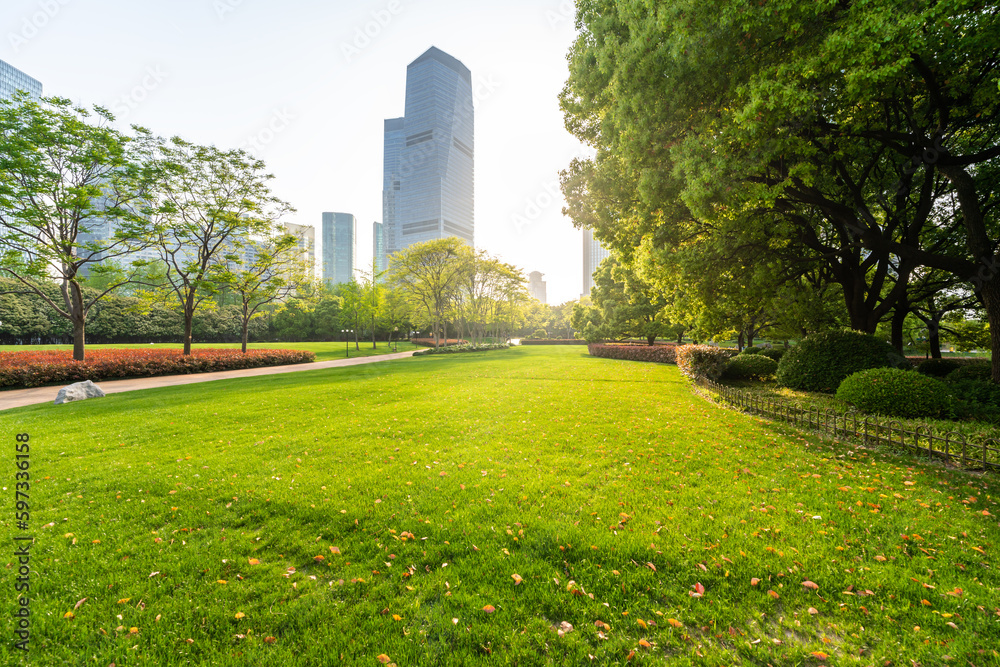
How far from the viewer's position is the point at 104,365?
15.9 meters

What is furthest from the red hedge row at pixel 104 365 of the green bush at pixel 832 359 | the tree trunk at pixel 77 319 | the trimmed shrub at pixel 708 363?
the green bush at pixel 832 359

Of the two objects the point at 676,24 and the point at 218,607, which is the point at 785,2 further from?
the point at 218,607

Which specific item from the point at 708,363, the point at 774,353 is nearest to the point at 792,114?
the point at 708,363

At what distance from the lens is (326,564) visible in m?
3.32

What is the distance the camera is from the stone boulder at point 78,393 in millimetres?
11023

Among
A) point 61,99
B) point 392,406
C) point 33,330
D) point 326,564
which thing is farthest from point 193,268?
point 33,330

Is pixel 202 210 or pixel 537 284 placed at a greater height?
pixel 537 284

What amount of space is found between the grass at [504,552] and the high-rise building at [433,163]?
104 metres

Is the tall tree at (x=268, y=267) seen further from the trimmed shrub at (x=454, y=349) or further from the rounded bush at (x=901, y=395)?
the rounded bush at (x=901, y=395)

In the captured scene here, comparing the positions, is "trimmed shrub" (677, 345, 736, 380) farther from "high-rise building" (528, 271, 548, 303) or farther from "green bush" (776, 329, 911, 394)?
"high-rise building" (528, 271, 548, 303)

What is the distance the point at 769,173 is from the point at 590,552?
1026 cm

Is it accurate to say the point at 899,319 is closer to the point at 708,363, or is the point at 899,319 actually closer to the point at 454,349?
the point at 708,363

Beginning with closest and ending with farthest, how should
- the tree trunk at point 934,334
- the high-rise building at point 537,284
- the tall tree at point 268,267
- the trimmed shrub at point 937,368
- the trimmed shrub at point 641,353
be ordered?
the trimmed shrub at point 937,368
the tree trunk at point 934,334
the trimmed shrub at point 641,353
the tall tree at point 268,267
the high-rise building at point 537,284

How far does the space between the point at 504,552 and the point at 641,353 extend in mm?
24979
